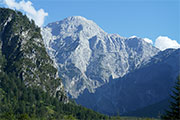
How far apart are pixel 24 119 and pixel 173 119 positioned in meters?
121

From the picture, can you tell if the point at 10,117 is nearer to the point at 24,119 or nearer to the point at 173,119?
the point at 24,119

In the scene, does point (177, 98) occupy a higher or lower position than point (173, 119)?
higher

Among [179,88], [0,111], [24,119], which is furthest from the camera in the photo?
[0,111]

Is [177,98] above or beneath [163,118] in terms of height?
above

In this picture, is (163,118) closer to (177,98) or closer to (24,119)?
(177,98)

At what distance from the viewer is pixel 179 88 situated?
44938 mm

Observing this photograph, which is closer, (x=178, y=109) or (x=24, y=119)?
(x=178, y=109)

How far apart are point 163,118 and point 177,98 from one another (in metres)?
4.75

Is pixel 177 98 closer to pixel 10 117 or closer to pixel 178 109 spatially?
pixel 178 109

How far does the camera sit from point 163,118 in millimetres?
46625

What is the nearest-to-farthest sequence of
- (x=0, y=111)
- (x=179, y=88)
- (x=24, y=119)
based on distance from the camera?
(x=179, y=88) → (x=24, y=119) → (x=0, y=111)

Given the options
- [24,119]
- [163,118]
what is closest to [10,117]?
[24,119]

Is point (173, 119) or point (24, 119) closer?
point (173, 119)

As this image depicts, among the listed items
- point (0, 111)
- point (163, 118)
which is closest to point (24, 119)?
point (0, 111)
